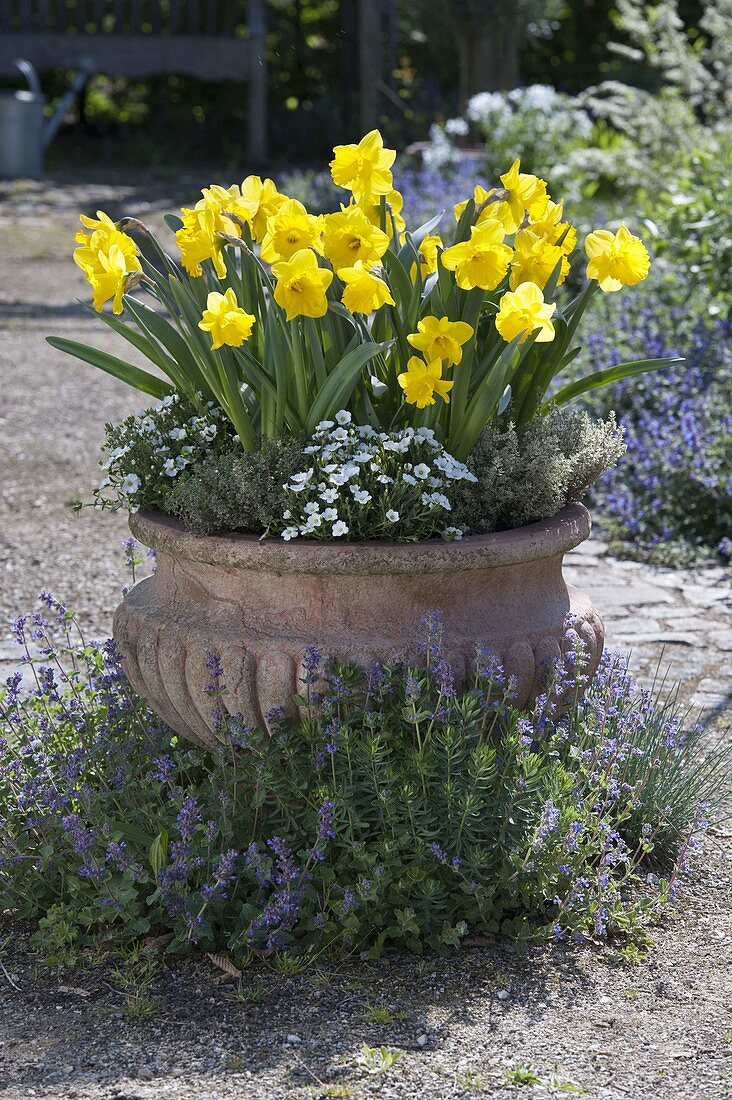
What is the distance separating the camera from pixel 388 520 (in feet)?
7.43

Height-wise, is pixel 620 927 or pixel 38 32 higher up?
pixel 38 32

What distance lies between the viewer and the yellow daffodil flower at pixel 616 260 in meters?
2.38

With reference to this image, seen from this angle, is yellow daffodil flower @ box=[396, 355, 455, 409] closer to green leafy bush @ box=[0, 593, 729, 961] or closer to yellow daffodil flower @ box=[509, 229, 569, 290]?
yellow daffodil flower @ box=[509, 229, 569, 290]

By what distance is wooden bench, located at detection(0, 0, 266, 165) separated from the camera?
13648 mm

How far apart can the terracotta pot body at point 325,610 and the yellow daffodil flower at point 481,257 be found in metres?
0.46

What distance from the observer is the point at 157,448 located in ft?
8.36

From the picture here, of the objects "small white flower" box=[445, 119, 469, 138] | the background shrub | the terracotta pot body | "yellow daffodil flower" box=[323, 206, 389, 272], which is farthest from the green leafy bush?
"small white flower" box=[445, 119, 469, 138]

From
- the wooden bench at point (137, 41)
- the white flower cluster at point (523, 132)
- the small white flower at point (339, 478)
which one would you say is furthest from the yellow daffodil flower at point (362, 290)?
the wooden bench at point (137, 41)

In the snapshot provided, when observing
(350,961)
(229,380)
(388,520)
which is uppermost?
(229,380)

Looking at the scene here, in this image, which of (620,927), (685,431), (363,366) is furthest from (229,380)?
(685,431)

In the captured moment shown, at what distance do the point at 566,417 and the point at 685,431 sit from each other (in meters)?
2.22

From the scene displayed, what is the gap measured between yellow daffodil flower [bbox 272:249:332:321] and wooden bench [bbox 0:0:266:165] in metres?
12.3

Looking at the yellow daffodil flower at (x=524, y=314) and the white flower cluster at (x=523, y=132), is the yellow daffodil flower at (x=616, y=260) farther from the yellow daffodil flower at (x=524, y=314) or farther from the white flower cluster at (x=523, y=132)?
the white flower cluster at (x=523, y=132)

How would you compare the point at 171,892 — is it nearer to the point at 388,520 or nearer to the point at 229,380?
the point at 388,520
